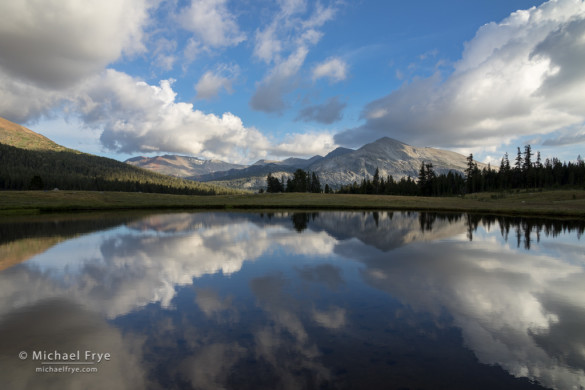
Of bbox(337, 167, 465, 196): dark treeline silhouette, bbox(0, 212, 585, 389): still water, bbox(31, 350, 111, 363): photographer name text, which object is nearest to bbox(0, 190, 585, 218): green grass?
bbox(337, 167, 465, 196): dark treeline silhouette

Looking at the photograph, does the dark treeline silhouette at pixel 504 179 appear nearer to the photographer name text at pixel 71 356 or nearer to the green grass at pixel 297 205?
the green grass at pixel 297 205

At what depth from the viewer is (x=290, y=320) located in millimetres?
12758

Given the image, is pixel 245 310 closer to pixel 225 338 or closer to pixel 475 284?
pixel 225 338

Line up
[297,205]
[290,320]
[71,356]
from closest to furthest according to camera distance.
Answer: [71,356] → [290,320] → [297,205]

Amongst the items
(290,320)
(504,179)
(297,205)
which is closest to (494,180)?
(504,179)

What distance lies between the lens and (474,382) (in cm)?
855

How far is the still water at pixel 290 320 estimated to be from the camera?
891 cm

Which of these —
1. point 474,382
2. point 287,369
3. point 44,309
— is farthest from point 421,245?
point 44,309

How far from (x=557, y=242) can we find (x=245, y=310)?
3697 centimetres

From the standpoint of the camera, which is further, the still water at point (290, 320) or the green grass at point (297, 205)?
the green grass at point (297, 205)

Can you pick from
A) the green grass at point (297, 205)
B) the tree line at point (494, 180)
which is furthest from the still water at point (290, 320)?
the tree line at point (494, 180)

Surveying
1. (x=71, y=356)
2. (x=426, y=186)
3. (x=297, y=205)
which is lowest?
(x=71, y=356)

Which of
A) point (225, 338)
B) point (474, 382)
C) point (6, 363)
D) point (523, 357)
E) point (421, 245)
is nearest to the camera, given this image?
point (474, 382)

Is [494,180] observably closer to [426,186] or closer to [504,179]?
[504,179]
